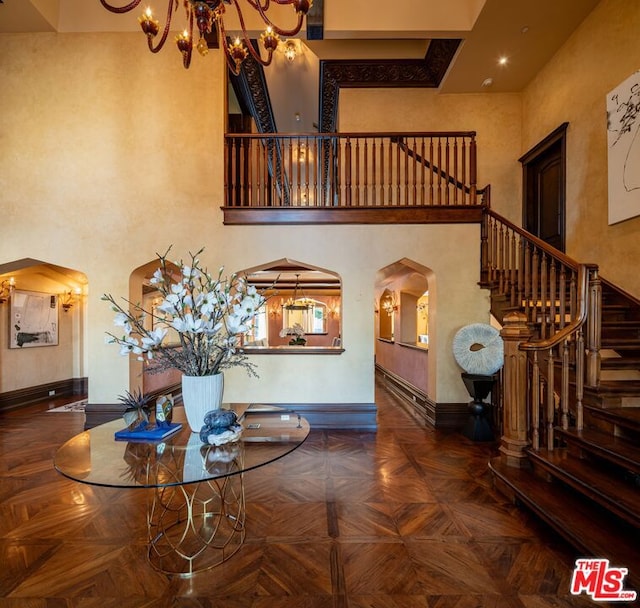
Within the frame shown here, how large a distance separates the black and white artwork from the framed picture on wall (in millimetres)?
8895

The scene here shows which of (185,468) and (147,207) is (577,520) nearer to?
(185,468)

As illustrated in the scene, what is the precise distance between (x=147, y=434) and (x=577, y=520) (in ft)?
8.60

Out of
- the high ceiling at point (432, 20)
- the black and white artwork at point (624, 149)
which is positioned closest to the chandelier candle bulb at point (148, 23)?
the high ceiling at point (432, 20)

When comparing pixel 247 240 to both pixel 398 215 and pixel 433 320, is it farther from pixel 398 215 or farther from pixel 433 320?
pixel 433 320

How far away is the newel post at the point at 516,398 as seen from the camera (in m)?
2.87

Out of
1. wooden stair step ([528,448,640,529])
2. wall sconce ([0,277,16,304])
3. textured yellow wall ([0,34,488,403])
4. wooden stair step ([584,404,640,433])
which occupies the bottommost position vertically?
wooden stair step ([528,448,640,529])

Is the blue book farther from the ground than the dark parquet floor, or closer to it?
farther from the ground

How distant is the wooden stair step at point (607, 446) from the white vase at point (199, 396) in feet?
8.50

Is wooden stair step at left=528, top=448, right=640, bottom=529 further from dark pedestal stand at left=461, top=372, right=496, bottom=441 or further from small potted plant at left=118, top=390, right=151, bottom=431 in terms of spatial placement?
small potted plant at left=118, top=390, right=151, bottom=431

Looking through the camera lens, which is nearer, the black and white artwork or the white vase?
the white vase

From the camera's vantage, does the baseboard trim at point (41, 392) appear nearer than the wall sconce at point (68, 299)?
Yes

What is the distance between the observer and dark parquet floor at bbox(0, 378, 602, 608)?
1851 mm

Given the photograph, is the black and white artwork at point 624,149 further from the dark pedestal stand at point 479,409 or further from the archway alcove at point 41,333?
the archway alcove at point 41,333

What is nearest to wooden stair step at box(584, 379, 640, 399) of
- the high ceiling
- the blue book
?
the blue book
